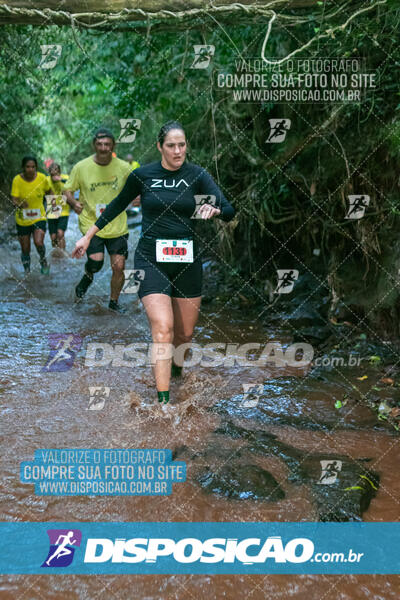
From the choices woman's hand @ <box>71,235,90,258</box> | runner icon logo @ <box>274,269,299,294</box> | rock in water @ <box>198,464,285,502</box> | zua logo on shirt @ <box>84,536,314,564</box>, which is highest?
woman's hand @ <box>71,235,90,258</box>

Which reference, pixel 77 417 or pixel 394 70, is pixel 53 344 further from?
pixel 394 70

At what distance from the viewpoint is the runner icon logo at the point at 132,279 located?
4323 mm

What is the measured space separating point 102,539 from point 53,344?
3366mm

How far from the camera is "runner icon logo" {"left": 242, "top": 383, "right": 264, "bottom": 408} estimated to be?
4586mm

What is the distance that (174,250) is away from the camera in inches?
168

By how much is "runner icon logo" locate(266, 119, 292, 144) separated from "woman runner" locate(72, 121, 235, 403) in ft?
9.08

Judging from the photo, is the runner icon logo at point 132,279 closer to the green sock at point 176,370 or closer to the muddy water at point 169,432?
the muddy water at point 169,432

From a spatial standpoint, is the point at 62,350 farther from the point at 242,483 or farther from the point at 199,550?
the point at 199,550

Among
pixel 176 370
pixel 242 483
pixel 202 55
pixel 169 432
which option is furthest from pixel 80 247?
pixel 202 55

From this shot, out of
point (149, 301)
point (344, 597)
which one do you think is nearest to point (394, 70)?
point (149, 301)

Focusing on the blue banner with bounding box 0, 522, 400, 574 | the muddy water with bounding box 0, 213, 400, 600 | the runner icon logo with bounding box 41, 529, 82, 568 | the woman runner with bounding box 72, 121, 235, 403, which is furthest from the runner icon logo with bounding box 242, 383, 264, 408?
the runner icon logo with bounding box 41, 529, 82, 568

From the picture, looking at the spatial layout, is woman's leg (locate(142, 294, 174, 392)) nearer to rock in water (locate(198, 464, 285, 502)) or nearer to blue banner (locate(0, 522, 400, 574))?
rock in water (locate(198, 464, 285, 502))

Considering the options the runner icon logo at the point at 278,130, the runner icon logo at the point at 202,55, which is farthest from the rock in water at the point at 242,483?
the runner icon logo at the point at 202,55

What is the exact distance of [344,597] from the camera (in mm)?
2582
